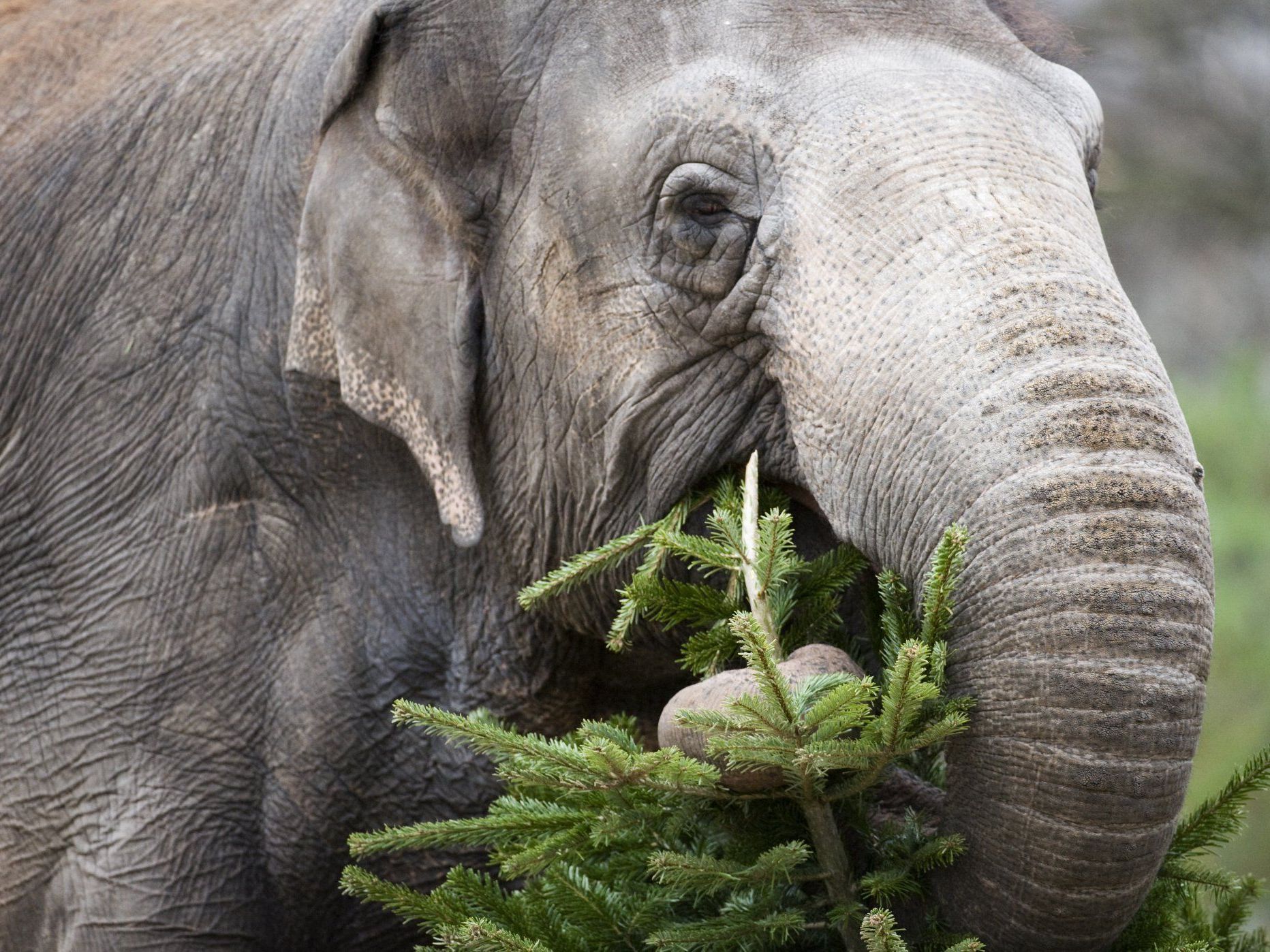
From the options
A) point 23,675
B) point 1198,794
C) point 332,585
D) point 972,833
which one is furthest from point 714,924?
point 1198,794

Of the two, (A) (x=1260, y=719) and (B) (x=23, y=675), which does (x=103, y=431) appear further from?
(A) (x=1260, y=719)

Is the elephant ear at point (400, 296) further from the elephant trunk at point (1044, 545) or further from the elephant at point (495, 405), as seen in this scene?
the elephant trunk at point (1044, 545)

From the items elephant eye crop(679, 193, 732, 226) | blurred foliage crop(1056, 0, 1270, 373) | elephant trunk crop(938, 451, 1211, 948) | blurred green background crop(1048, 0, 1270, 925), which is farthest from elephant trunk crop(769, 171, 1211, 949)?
blurred foliage crop(1056, 0, 1270, 373)

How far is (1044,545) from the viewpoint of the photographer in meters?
1.93

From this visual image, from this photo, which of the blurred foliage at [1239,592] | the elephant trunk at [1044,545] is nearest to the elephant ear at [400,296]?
the elephant trunk at [1044,545]

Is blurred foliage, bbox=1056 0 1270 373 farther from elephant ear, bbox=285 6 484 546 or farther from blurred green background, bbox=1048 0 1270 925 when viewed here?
elephant ear, bbox=285 6 484 546

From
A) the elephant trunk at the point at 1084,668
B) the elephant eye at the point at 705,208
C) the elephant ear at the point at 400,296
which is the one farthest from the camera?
the elephant ear at the point at 400,296

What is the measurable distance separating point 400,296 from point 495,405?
0.25m

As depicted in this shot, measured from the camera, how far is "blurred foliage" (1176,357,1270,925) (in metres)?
7.19

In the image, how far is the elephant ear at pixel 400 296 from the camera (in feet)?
9.07

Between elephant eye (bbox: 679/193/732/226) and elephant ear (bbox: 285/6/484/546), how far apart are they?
46cm

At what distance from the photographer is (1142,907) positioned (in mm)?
2244

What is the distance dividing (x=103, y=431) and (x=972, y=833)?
6.14 feet

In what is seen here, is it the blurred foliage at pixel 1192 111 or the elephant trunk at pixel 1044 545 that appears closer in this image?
the elephant trunk at pixel 1044 545
